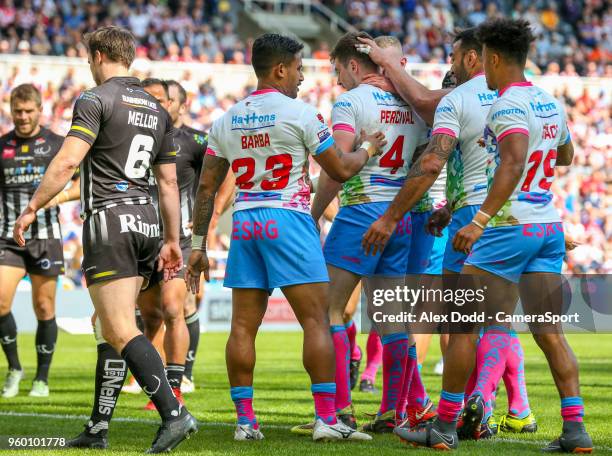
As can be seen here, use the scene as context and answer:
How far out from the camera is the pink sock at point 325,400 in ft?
22.1

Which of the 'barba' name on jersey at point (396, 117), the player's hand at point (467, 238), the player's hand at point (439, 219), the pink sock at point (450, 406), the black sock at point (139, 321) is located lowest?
the pink sock at point (450, 406)

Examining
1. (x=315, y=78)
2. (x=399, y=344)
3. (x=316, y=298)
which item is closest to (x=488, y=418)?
(x=399, y=344)

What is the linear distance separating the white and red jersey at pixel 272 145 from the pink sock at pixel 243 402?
115cm

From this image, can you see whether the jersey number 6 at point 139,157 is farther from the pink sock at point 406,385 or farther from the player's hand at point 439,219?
the pink sock at point 406,385

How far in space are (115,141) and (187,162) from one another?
3213 mm

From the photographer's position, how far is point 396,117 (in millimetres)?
7484

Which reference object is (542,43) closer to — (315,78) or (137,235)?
(315,78)

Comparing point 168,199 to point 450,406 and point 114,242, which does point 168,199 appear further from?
point 450,406

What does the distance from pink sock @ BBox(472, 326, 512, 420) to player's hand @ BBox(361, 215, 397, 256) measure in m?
0.99

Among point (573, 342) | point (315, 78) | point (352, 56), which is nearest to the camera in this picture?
point (352, 56)

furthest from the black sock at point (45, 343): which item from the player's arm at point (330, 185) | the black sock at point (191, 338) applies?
the player's arm at point (330, 185)

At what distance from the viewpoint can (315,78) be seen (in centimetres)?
2906

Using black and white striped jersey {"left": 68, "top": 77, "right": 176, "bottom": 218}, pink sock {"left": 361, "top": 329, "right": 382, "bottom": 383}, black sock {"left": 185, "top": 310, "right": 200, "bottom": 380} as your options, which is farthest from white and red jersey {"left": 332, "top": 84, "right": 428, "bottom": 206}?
black sock {"left": 185, "top": 310, "right": 200, "bottom": 380}

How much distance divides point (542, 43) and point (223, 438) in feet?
98.6
